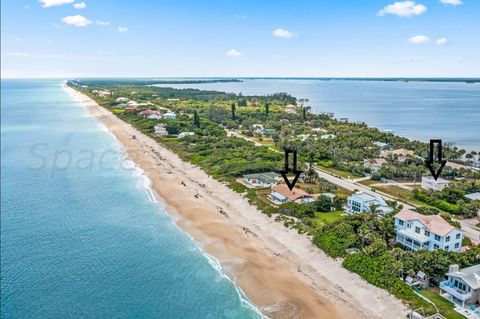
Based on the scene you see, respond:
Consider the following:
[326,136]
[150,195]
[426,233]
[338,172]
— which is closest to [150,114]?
[326,136]

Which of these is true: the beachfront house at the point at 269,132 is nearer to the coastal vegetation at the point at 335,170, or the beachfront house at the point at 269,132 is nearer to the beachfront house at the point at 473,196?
the coastal vegetation at the point at 335,170

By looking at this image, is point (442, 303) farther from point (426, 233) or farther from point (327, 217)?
point (327, 217)

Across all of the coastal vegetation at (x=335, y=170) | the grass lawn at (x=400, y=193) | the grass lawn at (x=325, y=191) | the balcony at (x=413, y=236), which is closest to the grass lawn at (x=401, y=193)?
the grass lawn at (x=400, y=193)

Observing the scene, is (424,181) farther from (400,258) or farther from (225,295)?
(225,295)

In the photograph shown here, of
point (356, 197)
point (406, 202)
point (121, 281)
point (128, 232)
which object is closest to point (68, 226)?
point (128, 232)

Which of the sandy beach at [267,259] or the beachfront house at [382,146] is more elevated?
the beachfront house at [382,146]

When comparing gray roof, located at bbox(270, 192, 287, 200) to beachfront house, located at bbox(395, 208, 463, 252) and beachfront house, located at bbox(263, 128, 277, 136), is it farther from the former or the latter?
beachfront house, located at bbox(263, 128, 277, 136)
